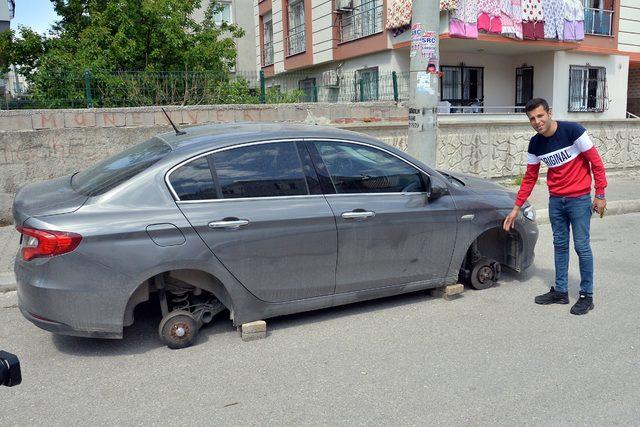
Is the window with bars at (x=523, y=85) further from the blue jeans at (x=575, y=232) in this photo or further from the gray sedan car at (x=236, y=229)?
the gray sedan car at (x=236, y=229)

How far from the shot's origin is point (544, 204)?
31.2 ft

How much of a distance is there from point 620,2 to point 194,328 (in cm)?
1858

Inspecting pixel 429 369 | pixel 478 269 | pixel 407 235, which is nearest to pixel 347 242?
pixel 407 235

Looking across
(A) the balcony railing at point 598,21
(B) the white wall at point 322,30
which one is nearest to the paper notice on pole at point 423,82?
(B) the white wall at point 322,30

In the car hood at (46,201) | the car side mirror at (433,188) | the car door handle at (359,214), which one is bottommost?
the car door handle at (359,214)

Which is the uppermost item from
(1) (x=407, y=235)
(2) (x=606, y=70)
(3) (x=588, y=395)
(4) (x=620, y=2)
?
(4) (x=620, y=2)

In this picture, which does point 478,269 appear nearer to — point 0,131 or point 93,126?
point 93,126

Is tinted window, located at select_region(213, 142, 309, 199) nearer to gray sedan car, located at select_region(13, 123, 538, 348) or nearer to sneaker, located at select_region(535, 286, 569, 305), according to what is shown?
gray sedan car, located at select_region(13, 123, 538, 348)

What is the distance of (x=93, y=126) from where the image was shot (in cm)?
832

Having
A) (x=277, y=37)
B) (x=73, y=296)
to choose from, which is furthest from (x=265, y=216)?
(x=277, y=37)

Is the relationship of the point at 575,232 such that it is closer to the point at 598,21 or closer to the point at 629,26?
the point at 598,21

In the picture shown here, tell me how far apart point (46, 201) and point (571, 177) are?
4.27 m

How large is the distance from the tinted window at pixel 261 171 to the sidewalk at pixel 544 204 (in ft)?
10.1

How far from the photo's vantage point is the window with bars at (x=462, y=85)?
54.3 ft
